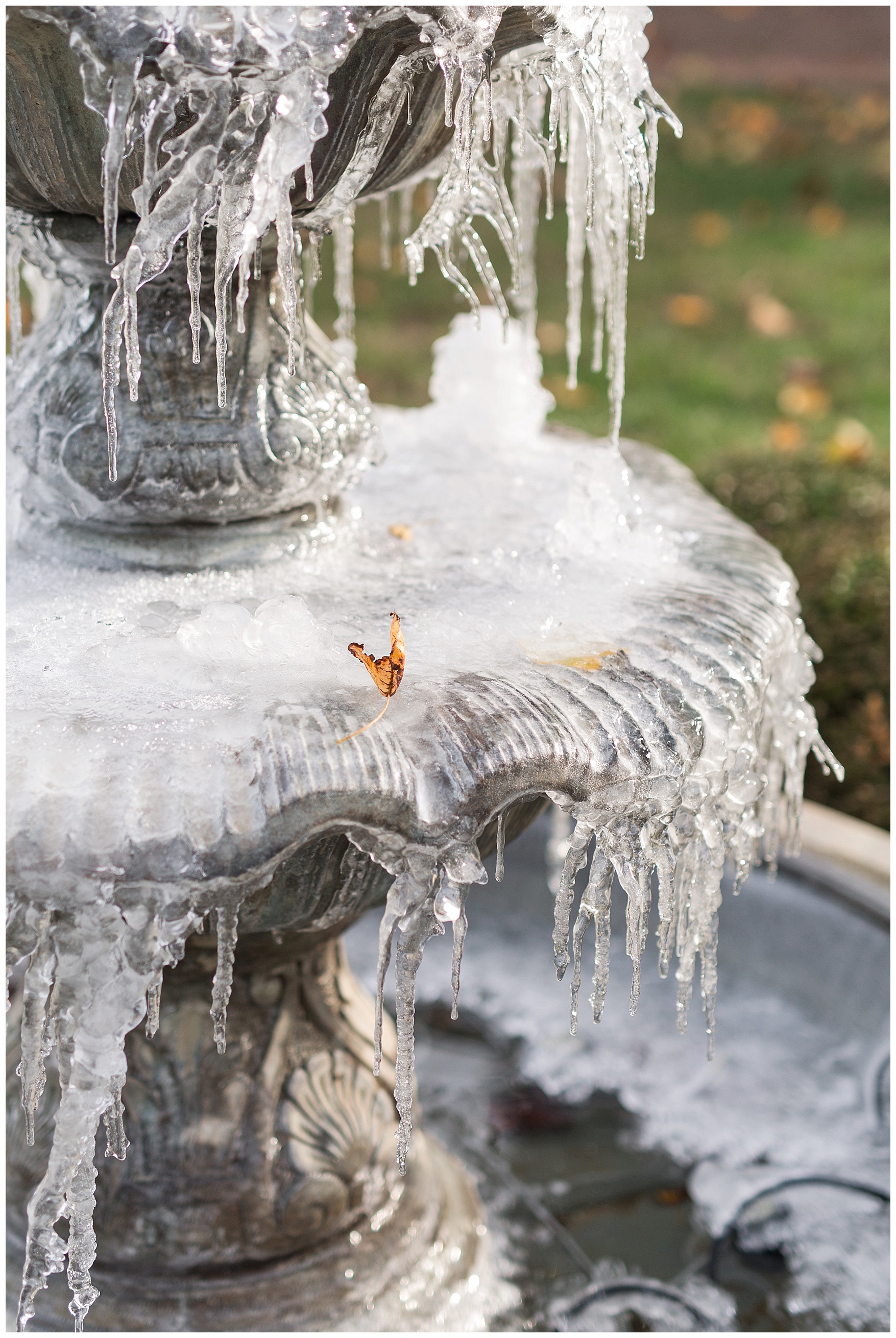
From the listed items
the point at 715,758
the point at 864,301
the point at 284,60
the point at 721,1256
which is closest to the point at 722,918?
the point at 721,1256

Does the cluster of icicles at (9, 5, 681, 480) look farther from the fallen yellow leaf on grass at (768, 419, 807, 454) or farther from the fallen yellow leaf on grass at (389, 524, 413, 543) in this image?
the fallen yellow leaf on grass at (768, 419, 807, 454)

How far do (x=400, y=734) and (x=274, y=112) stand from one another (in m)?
0.51

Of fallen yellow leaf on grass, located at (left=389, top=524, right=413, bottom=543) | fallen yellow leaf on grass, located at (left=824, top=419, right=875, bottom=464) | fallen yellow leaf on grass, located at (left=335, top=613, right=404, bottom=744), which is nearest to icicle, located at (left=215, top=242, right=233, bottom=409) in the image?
fallen yellow leaf on grass, located at (left=335, top=613, right=404, bottom=744)

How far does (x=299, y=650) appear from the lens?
119 cm

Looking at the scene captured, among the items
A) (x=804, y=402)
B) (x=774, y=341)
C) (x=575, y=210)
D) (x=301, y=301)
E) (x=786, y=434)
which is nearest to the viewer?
(x=301, y=301)

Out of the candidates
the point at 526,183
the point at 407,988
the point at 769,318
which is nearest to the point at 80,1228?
the point at 407,988

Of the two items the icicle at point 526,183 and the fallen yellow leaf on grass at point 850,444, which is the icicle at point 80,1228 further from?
the fallen yellow leaf on grass at point 850,444

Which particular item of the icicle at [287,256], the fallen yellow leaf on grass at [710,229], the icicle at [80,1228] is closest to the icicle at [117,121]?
the icicle at [287,256]

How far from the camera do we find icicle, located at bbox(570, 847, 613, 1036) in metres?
1.17

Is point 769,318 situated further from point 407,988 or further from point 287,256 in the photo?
point 407,988

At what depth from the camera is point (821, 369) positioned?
14.9 ft

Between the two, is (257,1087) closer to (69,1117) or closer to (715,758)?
(69,1117)

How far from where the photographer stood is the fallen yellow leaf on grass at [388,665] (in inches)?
43.6

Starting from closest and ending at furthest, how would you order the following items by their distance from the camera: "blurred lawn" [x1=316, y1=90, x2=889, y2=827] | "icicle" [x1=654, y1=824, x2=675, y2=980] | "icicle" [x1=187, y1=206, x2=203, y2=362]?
"icicle" [x1=187, y1=206, x2=203, y2=362]
"icicle" [x1=654, y1=824, x2=675, y2=980]
"blurred lawn" [x1=316, y1=90, x2=889, y2=827]
